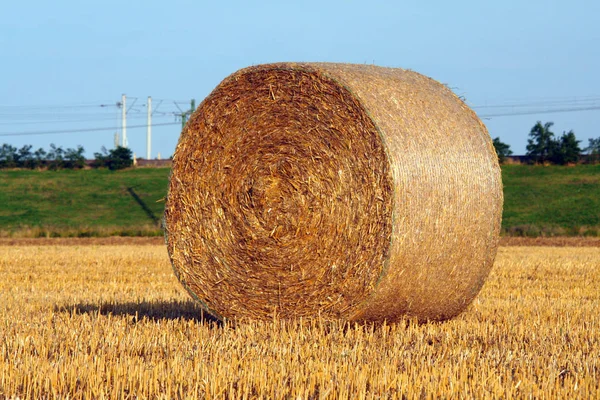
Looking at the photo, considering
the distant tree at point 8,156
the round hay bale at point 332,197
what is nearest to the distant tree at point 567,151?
the distant tree at point 8,156

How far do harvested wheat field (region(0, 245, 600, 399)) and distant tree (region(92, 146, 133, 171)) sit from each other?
150 feet

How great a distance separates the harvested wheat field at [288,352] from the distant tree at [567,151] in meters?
41.2

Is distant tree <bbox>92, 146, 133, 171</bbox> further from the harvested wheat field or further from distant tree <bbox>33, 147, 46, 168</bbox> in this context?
the harvested wheat field

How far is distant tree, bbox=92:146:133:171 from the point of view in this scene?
55.9 metres

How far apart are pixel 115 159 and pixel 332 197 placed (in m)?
49.7

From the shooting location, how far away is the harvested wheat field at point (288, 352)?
536cm

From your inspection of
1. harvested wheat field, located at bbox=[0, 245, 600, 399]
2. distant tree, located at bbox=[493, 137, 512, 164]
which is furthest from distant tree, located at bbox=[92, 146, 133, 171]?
harvested wheat field, located at bbox=[0, 245, 600, 399]

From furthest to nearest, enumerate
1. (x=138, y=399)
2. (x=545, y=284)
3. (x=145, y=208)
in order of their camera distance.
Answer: (x=145, y=208) < (x=545, y=284) < (x=138, y=399)

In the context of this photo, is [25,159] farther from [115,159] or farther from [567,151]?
[567,151]

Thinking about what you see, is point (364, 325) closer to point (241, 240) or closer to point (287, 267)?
point (287, 267)

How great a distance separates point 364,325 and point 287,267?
0.86 meters

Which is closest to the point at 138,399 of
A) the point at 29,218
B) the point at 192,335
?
the point at 192,335

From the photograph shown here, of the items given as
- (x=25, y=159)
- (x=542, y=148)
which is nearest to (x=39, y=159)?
(x=25, y=159)

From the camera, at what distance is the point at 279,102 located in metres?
8.07
